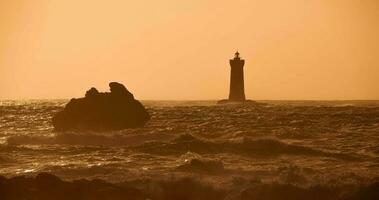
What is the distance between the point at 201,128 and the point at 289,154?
17.7 metres

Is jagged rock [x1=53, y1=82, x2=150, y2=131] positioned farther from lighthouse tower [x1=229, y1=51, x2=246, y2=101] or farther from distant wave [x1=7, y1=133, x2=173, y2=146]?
lighthouse tower [x1=229, y1=51, x2=246, y2=101]

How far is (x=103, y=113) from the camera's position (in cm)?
5431

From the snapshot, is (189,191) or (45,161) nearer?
(189,191)

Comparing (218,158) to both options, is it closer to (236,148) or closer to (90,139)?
(236,148)

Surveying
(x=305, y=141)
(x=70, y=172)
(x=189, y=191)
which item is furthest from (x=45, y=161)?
(x=305, y=141)

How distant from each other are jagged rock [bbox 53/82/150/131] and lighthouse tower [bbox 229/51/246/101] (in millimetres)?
54870

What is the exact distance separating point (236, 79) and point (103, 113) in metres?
63.3

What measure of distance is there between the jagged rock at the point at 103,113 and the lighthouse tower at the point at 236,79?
5487cm

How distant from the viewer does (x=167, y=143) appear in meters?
34.4

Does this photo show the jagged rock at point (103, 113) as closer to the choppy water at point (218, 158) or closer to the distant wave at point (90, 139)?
the distant wave at point (90, 139)

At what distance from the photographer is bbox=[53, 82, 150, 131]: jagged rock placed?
5294cm

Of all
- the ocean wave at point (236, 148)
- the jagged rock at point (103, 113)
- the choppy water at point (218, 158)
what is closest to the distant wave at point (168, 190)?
the choppy water at point (218, 158)

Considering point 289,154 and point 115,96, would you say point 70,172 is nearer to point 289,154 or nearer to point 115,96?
point 289,154

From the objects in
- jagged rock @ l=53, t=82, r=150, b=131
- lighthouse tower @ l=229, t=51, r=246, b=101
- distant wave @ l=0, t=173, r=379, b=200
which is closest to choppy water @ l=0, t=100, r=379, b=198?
distant wave @ l=0, t=173, r=379, b=200
